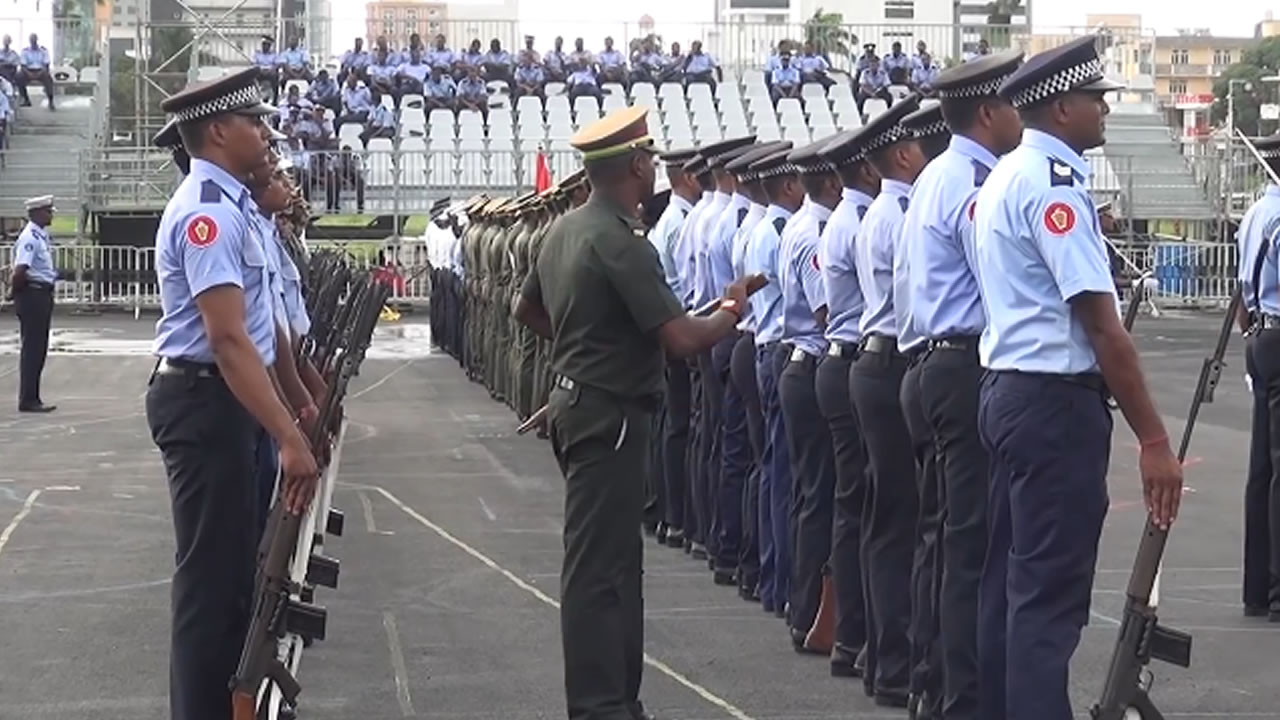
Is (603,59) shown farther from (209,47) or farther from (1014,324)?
(1014,324)

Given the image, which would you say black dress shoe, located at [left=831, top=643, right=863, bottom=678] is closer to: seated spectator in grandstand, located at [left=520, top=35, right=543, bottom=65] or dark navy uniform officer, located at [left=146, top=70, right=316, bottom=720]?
dark navy uniform officer, located at [left=146, top=70, right=316, bottom=720]

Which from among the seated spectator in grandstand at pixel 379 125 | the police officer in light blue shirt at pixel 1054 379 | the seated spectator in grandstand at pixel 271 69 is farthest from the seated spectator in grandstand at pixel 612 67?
the police officer in light blue shirt at pixel 1054 379

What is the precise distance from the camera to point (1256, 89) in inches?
3858

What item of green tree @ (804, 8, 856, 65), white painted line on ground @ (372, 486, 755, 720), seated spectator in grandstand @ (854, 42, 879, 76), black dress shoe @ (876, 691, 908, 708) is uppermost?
green tree @ (804, 8, 856, 65)

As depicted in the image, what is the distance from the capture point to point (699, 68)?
42.9 metres

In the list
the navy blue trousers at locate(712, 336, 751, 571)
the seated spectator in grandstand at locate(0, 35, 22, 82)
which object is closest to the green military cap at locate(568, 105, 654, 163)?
the navy blue trousers at locate(712, 336, 751, 571)

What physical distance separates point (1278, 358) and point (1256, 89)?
3695 inches

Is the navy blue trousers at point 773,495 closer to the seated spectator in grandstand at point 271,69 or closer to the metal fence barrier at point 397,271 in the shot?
the metal fence barrier at point 397,271

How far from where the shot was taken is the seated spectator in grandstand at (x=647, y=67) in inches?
1687

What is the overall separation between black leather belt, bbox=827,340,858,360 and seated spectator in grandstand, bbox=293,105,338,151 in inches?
Result: 1177

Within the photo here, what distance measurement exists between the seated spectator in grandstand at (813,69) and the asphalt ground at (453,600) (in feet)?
85.3

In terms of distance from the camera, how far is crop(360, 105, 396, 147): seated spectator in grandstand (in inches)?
1527

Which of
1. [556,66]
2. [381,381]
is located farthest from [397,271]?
[381,381]

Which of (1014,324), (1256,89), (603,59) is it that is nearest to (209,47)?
(603,59)
